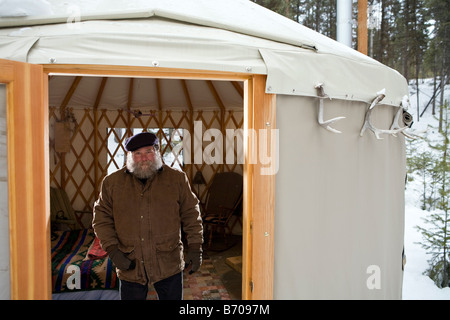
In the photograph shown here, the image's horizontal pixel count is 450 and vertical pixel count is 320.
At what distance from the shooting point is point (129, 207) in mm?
1578

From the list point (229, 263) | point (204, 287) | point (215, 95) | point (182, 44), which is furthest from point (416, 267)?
point (182, 44)

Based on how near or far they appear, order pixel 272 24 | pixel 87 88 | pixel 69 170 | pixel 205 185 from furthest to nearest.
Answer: pixel 205 185
pixel 69 170
pixel 87 88
pixel 272 24

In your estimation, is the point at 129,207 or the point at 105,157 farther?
the point at 105,157

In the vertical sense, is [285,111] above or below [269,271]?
above

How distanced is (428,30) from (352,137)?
10190mm

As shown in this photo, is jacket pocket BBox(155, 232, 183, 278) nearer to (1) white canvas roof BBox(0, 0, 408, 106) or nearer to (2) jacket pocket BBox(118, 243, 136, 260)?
(2) jacket pocket BBox(118, 243, 136, 260)

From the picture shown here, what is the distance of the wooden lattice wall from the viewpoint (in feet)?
12.4

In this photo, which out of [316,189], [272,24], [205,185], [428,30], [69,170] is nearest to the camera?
[316,189]

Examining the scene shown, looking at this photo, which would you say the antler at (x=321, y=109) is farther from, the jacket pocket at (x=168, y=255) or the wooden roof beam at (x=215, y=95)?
the wooden roof beam at (x=215, y=95)

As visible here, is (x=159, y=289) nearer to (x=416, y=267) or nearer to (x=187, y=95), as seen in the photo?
(x=187, y=95)

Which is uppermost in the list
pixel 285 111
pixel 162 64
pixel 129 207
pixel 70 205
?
pixel 162 64

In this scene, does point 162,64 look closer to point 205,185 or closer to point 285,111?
point 285,111

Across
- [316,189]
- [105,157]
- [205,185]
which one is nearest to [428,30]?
[205,185]

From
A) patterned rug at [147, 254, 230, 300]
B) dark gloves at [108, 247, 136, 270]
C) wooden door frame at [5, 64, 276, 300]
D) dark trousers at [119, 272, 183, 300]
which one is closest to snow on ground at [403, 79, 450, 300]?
wooden door frame at [5, 64, 276, 300]
